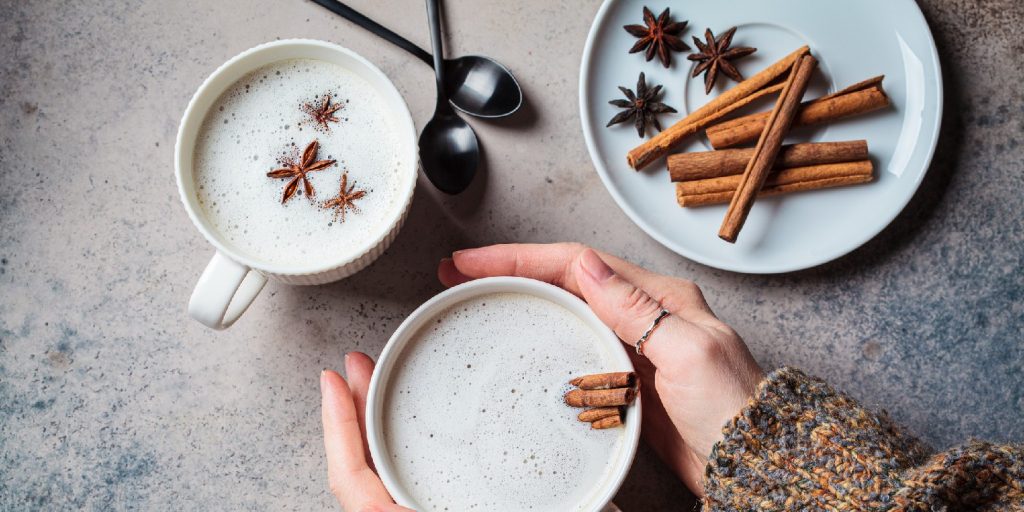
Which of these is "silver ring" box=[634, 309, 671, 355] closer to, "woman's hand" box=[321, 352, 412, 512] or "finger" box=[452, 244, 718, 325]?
"finger" box=[452, 244, 718, 325]

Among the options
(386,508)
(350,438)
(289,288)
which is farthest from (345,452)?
(289,288)

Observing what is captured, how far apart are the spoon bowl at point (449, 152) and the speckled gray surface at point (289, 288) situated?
0.14 ft

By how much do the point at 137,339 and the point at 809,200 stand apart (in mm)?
1137

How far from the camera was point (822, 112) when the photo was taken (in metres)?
1.30

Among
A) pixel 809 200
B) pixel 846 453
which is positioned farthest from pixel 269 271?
pixel 809 200

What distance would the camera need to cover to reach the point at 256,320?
4.29ft

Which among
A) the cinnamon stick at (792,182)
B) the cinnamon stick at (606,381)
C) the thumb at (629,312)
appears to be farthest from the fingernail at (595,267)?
the cinnamon stick at (792,182)

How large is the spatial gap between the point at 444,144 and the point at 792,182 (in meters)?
0.58

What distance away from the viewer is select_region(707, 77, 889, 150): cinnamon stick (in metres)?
1.29

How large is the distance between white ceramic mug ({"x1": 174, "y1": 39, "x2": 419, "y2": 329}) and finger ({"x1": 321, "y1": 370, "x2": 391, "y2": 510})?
0.19 meters

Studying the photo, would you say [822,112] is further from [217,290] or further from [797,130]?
[217,290]

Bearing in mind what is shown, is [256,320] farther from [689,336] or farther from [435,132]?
[689,336]

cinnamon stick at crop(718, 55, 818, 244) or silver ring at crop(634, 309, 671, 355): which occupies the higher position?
cinnamon stick at crop(718, 55, 818, 244)

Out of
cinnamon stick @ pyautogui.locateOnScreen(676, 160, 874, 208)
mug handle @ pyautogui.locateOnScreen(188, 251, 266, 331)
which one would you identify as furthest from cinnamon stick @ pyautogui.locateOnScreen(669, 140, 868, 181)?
mug handle @ pyautogui.locateOnScreen(188, 251, 266, 331)
